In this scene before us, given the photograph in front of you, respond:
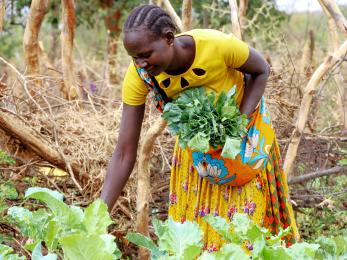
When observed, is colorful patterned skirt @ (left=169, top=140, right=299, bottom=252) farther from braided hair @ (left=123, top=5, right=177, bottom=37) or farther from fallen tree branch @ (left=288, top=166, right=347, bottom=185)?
fallen tree branch @ (left=288, top=166, right=347, bottom=185)

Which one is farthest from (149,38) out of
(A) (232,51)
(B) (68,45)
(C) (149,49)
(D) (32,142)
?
(B) (68,45)

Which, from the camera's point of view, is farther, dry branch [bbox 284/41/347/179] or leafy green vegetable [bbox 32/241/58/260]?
dry branch [bbox 284/41/347/179]

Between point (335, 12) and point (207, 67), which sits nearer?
point (207, 67)

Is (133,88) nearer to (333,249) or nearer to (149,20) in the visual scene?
(149,20)

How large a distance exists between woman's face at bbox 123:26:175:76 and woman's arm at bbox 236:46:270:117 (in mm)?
435

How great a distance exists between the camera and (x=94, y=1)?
9.03 m

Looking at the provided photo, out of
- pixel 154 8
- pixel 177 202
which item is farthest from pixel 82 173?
pixel 154 8

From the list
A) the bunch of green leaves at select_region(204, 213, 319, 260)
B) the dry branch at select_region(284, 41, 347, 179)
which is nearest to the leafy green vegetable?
the bunch of green leaves at select_region(204, 213, 319, 260)

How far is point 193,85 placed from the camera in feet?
5.41

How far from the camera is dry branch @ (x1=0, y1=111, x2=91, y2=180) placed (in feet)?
7.45

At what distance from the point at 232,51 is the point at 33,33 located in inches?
82.9

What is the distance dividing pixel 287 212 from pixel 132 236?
1301 millimetres

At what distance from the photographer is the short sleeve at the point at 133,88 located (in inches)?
65.9

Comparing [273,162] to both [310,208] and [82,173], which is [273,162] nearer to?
[82,173]
